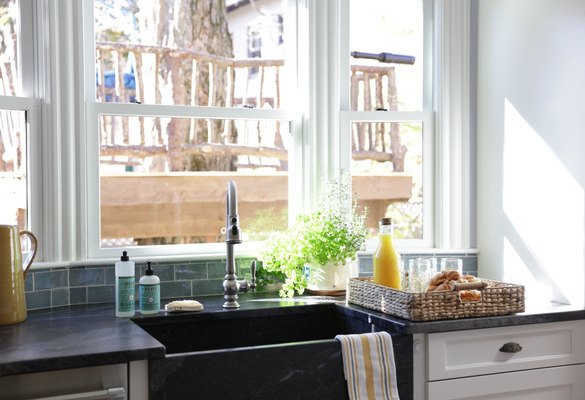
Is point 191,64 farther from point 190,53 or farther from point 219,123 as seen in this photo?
point 219,123

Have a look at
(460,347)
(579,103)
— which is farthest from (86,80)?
(579,103)

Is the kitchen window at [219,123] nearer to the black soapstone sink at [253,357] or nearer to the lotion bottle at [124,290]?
the lotion bottle at [124,290]

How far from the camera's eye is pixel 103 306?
269 cm

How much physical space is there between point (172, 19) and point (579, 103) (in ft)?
5.59

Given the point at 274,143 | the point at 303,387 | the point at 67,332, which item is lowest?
the point at 303,387

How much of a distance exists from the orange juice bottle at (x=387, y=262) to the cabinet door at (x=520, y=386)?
1.46 ft

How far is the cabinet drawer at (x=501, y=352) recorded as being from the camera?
7.63 feet

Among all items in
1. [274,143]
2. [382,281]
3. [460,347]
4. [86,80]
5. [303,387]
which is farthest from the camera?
[274,143]

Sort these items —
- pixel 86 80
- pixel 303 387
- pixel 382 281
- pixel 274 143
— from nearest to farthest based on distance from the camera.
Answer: pixel 303 387 → pixel 382 281 → pixel 86 80 → pixel 274 143

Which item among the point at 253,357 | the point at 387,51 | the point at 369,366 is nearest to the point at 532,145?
the point at 387,51

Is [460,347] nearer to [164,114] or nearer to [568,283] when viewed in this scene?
[568,283]

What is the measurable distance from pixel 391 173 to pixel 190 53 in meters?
1.08

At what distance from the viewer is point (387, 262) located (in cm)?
264

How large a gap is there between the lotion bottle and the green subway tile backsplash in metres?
0.29
